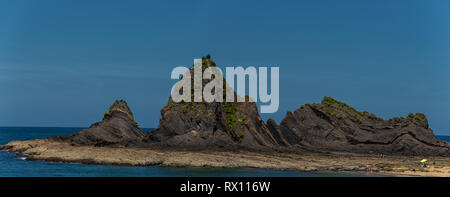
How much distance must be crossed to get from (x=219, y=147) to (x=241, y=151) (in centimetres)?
381

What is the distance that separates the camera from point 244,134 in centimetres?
7894

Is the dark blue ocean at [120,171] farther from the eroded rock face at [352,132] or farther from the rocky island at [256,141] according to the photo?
the eroded rock face at [352,132]

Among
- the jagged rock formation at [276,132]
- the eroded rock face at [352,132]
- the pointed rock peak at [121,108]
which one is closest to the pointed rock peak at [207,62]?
the jagged rock formation at [276,132]

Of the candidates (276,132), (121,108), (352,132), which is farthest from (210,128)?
(121,108)

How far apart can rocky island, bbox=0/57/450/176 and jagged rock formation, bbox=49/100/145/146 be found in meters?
0.21

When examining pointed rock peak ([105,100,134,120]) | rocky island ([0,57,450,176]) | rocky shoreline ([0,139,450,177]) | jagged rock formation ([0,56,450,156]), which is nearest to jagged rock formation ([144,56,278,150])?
jagged rock formation ([0,56,450,156])

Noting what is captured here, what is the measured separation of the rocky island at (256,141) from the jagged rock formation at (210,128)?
16 cm

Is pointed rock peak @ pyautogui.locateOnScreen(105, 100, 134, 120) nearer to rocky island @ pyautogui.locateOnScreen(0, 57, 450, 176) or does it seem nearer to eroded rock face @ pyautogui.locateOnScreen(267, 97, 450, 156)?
rocky island @ pyautogui.locateOnScreen(0, 57, 450, 176)

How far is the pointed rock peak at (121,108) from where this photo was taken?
324ft

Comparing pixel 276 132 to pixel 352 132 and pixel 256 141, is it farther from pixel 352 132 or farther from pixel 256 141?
pixel 352 132

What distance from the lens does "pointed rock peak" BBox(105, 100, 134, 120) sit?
98.8 meters

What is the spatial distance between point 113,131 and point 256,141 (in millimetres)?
31551
